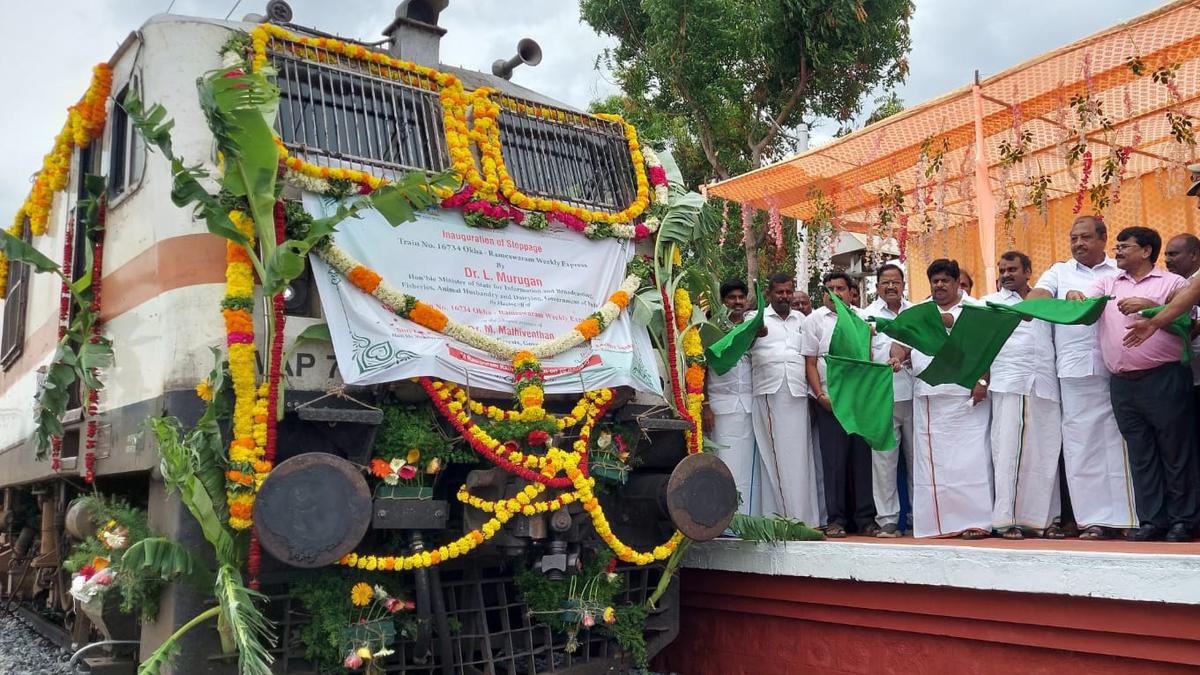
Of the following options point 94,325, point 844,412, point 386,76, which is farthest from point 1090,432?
point 94,325

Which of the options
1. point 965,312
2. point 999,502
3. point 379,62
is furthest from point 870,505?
point 379,62

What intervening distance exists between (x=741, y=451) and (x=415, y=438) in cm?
251

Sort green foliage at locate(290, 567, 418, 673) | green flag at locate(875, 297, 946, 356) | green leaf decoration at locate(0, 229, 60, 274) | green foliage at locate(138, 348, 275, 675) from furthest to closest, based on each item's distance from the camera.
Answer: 1. green flag at locate(875, 297, 946, 356)
2. green leaf decoration at locate(0, 229, 60, 274)
3. green foliage at locate(290, 567, 418, 673)
4. green foliage at locate(138, 348, 275, 675)

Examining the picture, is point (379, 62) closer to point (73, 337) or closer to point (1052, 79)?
point (73, 337)

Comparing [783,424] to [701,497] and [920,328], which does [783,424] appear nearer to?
[920,328]

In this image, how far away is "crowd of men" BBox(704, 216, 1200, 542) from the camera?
4922 mm

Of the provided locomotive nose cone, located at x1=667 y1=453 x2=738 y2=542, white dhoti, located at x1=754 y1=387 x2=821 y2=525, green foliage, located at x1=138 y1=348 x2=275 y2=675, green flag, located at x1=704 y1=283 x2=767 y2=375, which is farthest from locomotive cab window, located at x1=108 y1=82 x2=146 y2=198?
white dhoti, located at x1=754 y1=387 x2=821 y2=525

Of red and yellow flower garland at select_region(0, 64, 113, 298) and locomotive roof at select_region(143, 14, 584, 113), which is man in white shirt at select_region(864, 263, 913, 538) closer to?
locomotive roof at select_region(143, 14, 584, 113)

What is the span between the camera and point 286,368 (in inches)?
166

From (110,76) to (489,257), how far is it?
6.81 ft

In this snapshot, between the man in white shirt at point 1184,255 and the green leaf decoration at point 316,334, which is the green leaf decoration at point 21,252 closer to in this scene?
the green leaf decoration at point 316,334

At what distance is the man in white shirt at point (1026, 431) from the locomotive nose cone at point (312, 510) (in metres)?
3.38

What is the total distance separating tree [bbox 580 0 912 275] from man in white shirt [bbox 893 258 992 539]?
6439 millimetres

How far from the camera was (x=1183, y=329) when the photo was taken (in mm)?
4812
